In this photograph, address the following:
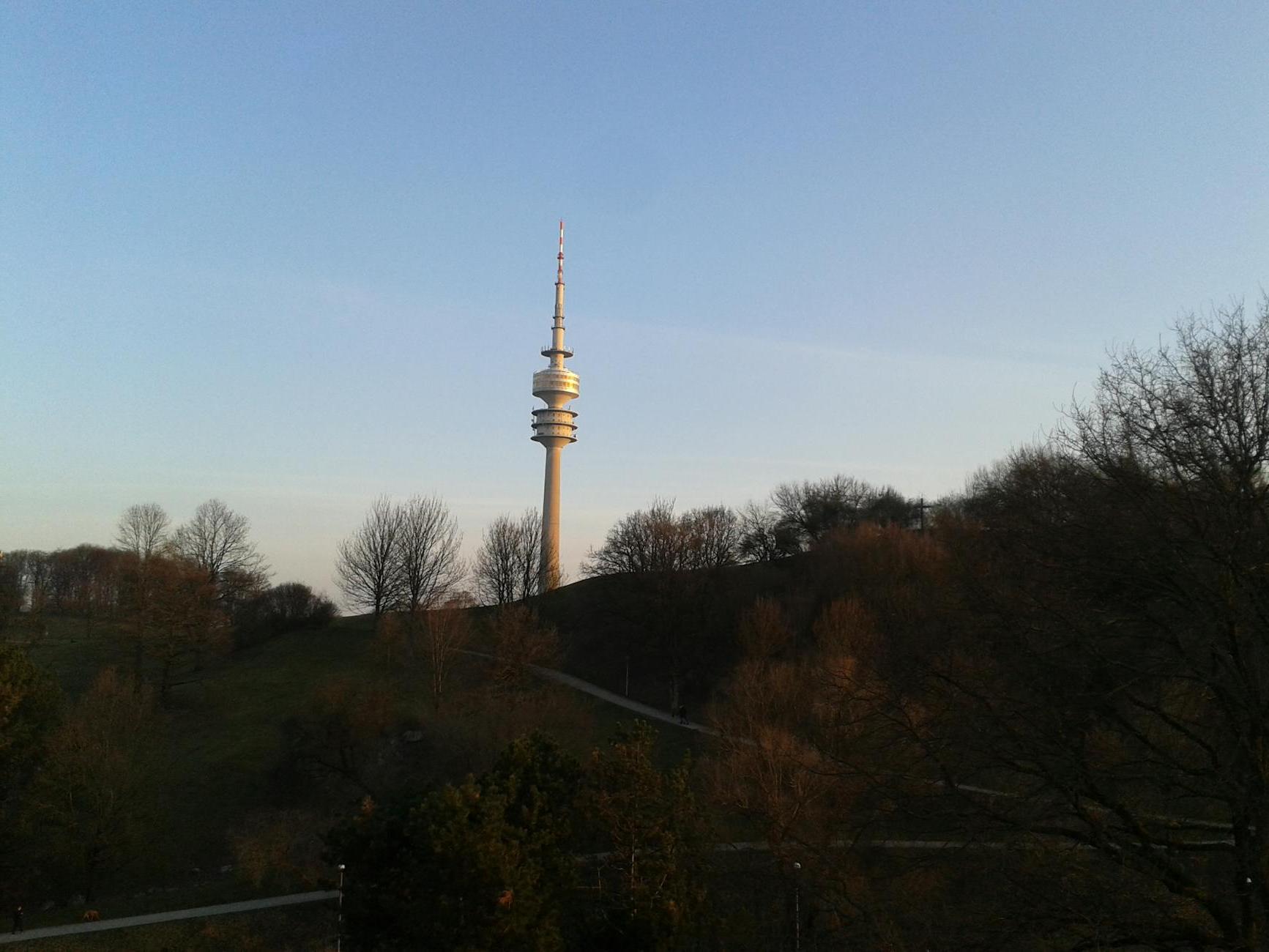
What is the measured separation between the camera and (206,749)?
35.5 m

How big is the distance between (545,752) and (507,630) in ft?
65.7

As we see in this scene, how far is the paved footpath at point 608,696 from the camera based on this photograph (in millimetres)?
37906

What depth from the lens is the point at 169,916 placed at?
21812 millimetres

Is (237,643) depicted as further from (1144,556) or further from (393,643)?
(1144,556)

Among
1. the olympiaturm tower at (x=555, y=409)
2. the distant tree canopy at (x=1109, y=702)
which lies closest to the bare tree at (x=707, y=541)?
the olympiaturm tower at (x=555, y=409)

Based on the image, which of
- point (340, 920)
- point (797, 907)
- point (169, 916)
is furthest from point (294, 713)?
point (797, 907)

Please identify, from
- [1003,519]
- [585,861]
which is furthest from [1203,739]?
[585,861]

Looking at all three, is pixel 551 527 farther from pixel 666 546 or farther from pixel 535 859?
pixel 535 859

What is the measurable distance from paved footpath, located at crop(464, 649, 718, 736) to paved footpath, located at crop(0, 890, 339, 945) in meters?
16.1

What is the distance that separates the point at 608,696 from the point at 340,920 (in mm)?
23345

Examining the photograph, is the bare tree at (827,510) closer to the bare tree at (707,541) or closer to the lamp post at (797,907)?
the bare tree at (707,541)

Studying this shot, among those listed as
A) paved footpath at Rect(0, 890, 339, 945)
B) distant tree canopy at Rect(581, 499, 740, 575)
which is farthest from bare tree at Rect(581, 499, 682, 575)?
paved footpath at Rect(0, 890, 339, 945)

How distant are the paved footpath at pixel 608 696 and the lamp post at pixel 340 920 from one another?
16730 millimetres

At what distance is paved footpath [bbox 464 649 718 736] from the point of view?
124 feet
